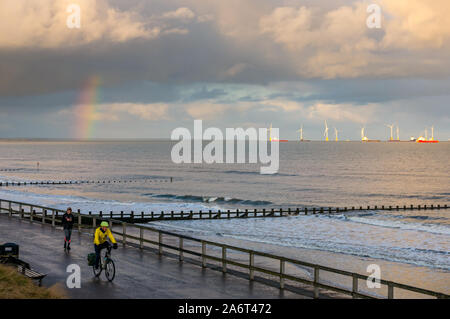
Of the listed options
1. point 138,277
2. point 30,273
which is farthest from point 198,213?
point 30,273

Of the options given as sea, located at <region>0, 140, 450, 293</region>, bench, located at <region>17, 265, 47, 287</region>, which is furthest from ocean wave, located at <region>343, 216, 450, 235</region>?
bench, located at <region>17, 265, 47, 287</region>

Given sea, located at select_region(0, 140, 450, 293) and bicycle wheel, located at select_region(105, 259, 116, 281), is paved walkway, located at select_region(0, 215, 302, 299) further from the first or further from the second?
sea, located at select_region(0, 140, 450, 293)

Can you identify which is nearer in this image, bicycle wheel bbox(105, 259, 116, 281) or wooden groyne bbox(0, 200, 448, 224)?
bicycle wheel bbox(105, 259, 116, 281)

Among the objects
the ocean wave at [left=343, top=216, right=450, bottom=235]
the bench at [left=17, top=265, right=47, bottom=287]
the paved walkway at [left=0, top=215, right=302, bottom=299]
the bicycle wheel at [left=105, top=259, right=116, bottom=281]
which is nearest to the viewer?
the paved walkway at [left=0, top=215, right=302, bottom=299]

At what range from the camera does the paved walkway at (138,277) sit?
1655cm

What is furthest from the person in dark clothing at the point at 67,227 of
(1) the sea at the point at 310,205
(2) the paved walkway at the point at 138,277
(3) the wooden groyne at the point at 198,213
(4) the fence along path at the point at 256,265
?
(1) the sea at the point at 310,205

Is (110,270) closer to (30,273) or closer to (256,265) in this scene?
(30,273)

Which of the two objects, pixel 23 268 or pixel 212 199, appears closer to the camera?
pixel 23 268

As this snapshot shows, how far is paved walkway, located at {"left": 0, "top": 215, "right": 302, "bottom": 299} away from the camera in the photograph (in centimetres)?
1655

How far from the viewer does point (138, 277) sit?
18.8m

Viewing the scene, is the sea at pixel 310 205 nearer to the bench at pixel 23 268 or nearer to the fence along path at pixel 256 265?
the fence along path at pixel 256 265
